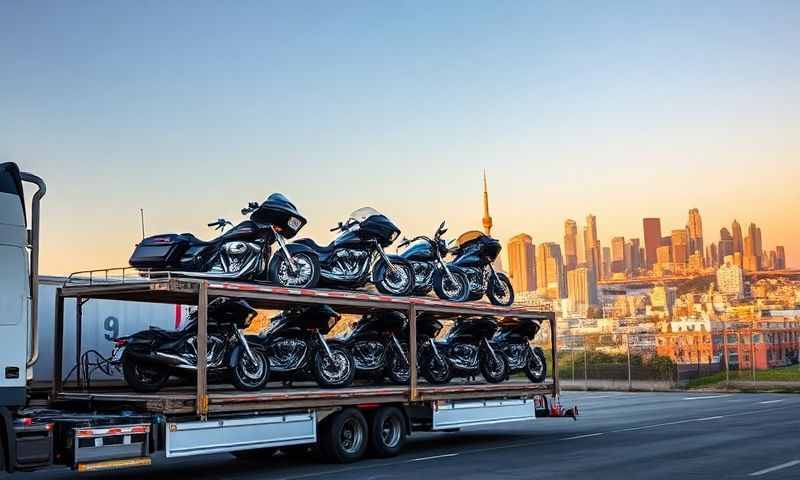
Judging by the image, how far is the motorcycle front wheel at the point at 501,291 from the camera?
1845cm

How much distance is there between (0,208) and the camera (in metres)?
10.0

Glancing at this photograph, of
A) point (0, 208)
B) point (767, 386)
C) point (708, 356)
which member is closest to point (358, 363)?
point (0, 208)

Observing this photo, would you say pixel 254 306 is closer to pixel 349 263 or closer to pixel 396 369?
pixel 349 263

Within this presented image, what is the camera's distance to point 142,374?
12.9 m

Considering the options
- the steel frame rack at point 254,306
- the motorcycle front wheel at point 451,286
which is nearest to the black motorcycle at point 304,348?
the steel frame rack at point 254,306

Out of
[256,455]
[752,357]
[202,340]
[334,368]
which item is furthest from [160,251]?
[752,357]

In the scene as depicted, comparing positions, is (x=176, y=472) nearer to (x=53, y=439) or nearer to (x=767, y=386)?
(x=53, y=439)

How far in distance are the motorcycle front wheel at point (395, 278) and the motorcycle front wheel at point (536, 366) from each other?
13.2 ft

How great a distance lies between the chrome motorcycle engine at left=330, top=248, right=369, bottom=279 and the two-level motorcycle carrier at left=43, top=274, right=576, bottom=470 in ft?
1.84

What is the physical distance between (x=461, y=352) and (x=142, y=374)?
6694mm

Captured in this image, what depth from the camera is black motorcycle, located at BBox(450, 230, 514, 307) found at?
59.4 feet

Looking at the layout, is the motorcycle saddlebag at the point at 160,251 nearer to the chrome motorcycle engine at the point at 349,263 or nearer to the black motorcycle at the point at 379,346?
the chrome motorcycle engine at the point at 349,263

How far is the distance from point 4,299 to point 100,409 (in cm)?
282

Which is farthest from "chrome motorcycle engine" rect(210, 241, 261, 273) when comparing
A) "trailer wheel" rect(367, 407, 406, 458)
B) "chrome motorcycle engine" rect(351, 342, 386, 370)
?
"trailer wheel" rect(367, 407, 406, 458)
